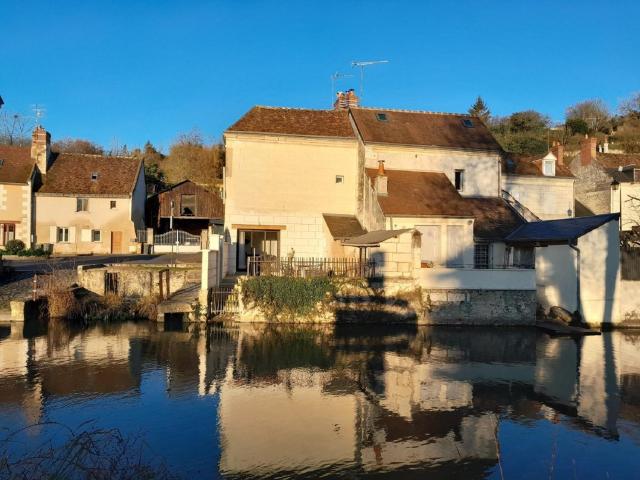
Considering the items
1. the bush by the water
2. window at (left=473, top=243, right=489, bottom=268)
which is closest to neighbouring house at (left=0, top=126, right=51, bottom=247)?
the bush by the water

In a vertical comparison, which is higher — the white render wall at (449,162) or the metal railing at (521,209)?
the white render wall at (449,162)

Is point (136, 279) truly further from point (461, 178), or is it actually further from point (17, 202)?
point (17, 202)

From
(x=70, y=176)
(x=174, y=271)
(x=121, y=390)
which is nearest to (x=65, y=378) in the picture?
(x=121, y=390)

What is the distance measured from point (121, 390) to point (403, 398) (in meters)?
5.92

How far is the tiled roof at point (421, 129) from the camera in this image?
2698 cm

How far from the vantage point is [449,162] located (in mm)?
27531

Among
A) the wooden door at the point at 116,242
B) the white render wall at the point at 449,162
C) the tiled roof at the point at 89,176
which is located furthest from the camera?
the wooden door at the point at 116,242

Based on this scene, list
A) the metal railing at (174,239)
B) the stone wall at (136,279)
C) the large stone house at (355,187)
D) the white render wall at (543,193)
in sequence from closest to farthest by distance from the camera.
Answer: the stone wall at (136,279) < the large stone house at (355,187) < the white render wall at (543,193) < the metal railing at (174,239)

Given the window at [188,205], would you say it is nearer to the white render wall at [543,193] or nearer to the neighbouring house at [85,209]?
the neighbouring house at [85,209]

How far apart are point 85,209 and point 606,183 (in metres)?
36.4

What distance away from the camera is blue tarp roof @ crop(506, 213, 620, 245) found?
20500 millimetres

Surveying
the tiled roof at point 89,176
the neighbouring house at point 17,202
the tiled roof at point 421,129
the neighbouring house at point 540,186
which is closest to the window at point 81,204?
the tiled roof at point 89,176

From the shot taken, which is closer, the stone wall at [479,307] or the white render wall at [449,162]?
the stone wall at [479,307]

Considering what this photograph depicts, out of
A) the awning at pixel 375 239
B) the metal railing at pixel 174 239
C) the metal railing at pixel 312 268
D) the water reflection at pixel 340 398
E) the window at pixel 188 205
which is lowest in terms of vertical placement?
the water reflection at pixel 340 398
